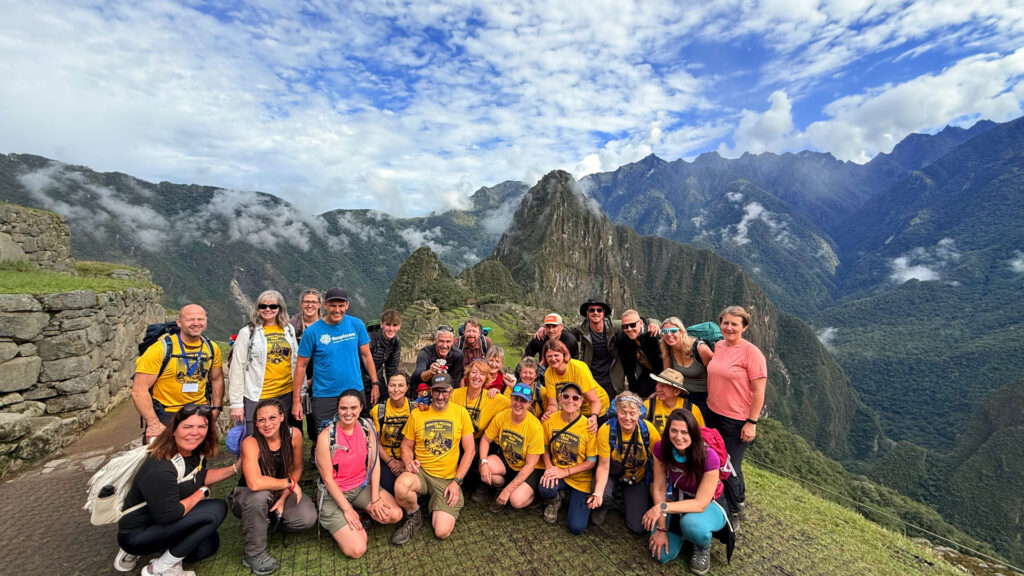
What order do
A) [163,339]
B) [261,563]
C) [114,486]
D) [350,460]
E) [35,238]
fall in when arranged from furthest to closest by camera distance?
[35,238], [163,339], [350,460], [261,563], [114,486]

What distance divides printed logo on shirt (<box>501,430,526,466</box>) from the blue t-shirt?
75.6 inches

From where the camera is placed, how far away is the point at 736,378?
4203mm

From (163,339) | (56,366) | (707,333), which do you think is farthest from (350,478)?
(56,366)

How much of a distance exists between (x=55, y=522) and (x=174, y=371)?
203 centimetres

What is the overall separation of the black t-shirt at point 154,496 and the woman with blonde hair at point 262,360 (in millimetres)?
1134

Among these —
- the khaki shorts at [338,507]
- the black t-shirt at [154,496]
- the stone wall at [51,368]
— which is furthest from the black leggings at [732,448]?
the stone wall at [51,368]

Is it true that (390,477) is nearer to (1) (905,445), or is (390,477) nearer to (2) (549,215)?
(1) (905,445)

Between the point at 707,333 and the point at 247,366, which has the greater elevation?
the point at 707,333

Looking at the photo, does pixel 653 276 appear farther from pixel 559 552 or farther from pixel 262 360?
pixel 262 360

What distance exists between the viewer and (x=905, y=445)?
61.0 metres

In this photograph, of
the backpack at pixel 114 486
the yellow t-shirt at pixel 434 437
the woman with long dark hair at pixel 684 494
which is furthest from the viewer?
the yellow t-shirt at pixel 434 437

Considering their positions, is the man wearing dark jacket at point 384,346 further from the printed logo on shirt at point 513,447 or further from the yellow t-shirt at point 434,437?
the printed logo on shirt at point 513,447

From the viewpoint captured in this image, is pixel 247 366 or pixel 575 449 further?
pixel 247 366

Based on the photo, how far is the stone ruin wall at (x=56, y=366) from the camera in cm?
549
